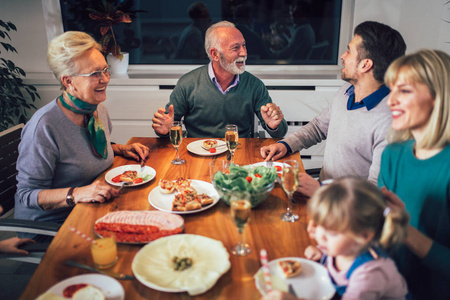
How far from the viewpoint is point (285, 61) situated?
370 cm

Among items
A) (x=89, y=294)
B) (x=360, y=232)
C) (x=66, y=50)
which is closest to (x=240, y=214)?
(x=360, y=232)

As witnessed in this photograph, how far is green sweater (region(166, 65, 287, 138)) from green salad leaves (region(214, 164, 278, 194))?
43.0 inches

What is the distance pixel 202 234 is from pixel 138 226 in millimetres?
215

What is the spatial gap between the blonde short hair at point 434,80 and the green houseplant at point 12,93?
2952mm

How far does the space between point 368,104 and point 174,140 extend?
0.95 metres

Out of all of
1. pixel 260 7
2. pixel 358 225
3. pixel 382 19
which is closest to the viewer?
pixel 358 225

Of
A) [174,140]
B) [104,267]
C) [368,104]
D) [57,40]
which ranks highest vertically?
Answer: [57,40]

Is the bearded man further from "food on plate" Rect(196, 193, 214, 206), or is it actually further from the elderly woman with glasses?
"food on plate" Rect(196, 193, 214, 206)

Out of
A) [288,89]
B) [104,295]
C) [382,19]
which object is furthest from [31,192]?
[382,19]

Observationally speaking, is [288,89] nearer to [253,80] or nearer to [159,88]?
[253,80]

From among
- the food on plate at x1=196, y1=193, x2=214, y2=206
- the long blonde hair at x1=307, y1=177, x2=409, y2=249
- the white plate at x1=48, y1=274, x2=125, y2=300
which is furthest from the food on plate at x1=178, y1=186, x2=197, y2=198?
the long blonde hair at x1=307, y1=177, x2=409, y2=249

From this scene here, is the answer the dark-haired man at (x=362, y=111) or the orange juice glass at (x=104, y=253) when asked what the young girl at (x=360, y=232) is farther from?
the dark-haired man at (x=362, y=111)

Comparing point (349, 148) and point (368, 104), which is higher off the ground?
point (368, 104)

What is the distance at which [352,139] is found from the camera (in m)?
1.89
